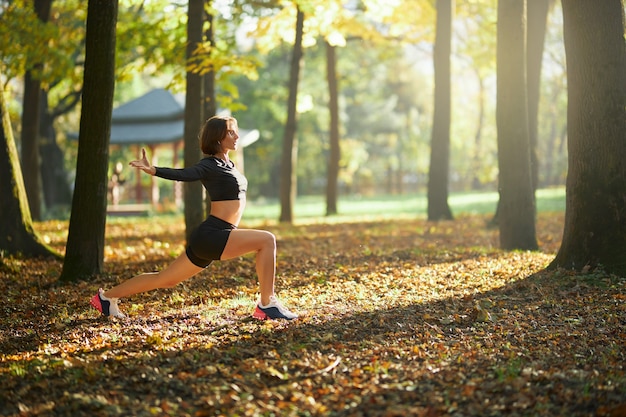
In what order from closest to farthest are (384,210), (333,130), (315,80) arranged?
(333,130), (384,210), (315,80)

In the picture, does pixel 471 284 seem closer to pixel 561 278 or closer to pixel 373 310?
pixel 561 278

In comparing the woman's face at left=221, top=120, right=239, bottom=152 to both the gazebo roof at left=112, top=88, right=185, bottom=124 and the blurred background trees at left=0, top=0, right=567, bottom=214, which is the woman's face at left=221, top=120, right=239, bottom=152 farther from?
the gazebo roof at left=112, top=88, right=185, bottom=124

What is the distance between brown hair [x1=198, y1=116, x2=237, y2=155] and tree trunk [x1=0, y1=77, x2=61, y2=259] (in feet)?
19.6

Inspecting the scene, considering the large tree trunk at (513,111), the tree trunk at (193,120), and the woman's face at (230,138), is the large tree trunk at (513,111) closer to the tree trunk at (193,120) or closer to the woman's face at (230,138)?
the tree trunk at (193,120)

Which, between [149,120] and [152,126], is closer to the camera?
[152,126]

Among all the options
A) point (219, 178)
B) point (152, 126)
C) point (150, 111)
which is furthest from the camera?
point (150, 111)

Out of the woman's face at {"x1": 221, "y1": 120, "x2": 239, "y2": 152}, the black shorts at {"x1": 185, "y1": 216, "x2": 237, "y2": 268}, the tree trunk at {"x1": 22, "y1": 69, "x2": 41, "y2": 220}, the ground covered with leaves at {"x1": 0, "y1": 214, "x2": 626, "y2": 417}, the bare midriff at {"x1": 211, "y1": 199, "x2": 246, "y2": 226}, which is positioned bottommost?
the ground covered with leaves at {"x1": 0, "y1": 214, "x2": 626, "y2": 417}

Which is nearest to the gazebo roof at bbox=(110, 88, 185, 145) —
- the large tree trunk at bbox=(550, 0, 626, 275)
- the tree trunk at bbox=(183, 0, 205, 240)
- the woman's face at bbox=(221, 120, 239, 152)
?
the tree trunk at bbox=(183, 0, 205, 240)

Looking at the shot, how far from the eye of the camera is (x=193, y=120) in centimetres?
1263

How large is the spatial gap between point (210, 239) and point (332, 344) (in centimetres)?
144

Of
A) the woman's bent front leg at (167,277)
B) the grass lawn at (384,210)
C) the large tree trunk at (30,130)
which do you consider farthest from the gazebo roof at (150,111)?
the woman's bent front leg at (167,277)

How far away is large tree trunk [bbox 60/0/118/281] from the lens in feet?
30.5

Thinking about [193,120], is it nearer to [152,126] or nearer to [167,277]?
[167,277]

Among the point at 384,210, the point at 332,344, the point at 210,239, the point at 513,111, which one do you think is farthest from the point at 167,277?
the point at 384,210
